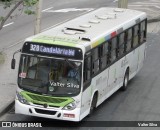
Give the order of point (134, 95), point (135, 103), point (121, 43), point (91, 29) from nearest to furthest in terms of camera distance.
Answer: point (91, 29), point (135, 103), point (121, 43), point (134, 95)

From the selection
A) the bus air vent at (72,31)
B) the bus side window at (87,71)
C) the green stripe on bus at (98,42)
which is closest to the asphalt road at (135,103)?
the bus side window at (87,71)

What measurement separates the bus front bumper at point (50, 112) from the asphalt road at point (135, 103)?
22.9 inches

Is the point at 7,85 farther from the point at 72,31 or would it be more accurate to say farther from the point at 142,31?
the point at 142,31

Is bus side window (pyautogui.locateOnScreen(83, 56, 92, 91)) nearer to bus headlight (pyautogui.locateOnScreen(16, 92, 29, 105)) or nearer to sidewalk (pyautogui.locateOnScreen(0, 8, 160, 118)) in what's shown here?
bus headlight (pyautogui.locateOnScreen(16, 92, 29, 105))

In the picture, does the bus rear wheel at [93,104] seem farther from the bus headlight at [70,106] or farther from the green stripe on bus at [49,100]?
the green stripe on bus at [49,100]

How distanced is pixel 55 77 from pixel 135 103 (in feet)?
13.8

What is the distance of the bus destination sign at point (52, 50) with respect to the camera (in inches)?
629

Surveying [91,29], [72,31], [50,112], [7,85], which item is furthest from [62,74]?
[7,85]

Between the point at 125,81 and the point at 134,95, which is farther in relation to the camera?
the point at 125,81

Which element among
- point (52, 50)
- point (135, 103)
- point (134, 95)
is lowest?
point (134, 95)

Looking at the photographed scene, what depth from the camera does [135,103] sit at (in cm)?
1931

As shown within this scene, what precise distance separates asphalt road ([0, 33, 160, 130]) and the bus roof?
2.27 metres

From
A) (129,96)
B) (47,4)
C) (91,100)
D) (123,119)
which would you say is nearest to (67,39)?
(91,100)

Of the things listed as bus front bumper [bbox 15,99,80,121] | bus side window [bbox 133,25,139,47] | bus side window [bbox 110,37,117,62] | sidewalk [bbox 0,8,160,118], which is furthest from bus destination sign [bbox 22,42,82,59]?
bus side window [bbox 133,25,139,47]
